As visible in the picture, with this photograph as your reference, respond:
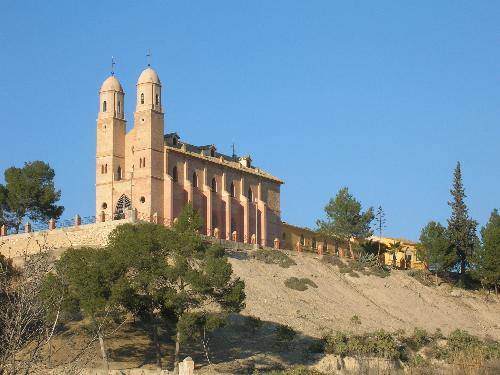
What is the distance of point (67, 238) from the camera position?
61.7 metres

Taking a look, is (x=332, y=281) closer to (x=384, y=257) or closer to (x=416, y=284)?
(x=416, y=284)

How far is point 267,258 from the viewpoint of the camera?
6556 cm

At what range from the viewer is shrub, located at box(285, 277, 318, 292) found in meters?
61.8

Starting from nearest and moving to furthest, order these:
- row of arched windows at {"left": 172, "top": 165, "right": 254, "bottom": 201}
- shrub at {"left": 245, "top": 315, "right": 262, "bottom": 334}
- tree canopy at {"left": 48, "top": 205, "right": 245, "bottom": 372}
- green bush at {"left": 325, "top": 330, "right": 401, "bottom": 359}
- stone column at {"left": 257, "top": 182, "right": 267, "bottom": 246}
A: tree canopy at {"left": 48, "top": 205, "right": 245, "bottom": 372} < green bush at {"left": 325, "top": 330, "right": 401, "bottom": 359} < shrub at {"left": 245, "top": 315, "right": 262, "bottom": 334} < row of arched windows at {"left": 172, "top": 165, "right": 254, "bottom": 201} < stone column at {"left": 257, "top": 182, "right": 267, "bottom": 246}

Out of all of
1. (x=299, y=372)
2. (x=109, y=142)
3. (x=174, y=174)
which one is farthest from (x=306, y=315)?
(x=109, y=142)

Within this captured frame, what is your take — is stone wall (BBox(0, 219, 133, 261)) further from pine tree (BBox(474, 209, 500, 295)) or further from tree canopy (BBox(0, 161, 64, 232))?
pine tree (BBox(474, 209, 500, 295))

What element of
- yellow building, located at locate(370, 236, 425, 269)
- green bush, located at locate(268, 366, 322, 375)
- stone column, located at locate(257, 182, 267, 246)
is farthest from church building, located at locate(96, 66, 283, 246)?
green bush, located at locate(268, 366, 322, 375)

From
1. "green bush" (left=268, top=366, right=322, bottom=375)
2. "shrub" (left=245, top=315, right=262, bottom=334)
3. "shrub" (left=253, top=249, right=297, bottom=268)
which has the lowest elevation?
"green bush" (left=268, top=366, right=322, bottom=375)

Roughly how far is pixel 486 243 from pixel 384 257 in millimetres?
11480

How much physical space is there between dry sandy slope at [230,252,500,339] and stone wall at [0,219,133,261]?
7.59m

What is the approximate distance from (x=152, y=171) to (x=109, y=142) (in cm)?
368

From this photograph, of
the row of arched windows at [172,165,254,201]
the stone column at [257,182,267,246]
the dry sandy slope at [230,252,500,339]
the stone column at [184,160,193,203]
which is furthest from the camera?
the stone column at [257,182,267,246]

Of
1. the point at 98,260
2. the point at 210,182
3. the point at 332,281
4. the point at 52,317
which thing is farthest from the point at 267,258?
the point at 52,317

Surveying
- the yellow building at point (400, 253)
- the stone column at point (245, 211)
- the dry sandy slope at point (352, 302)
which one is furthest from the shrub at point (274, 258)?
the yellow building at point (400, 253)
